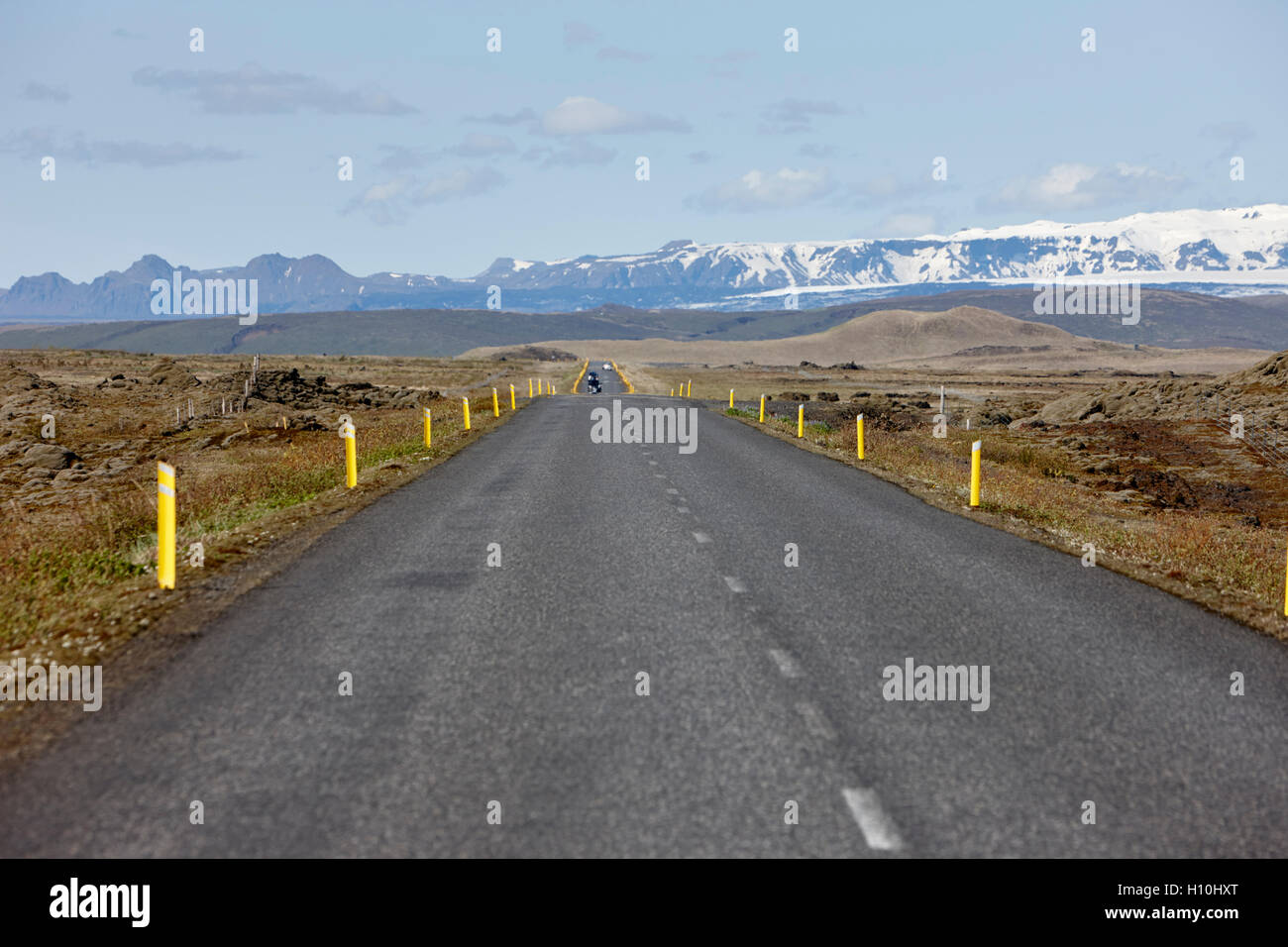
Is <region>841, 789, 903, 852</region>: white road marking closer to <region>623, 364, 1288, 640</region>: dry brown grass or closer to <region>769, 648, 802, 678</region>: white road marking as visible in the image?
<region>769, 648, 802, 678</region>: white road marking

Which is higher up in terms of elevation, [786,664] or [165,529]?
[165,529]

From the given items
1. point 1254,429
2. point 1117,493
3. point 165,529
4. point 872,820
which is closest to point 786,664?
point 872,820

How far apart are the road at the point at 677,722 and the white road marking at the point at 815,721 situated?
2 centimetres

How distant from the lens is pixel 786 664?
24.9ft

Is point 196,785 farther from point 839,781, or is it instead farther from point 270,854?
point 839,781

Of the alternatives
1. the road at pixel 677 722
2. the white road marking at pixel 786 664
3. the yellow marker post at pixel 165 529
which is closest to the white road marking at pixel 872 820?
the road at pixel 677 722

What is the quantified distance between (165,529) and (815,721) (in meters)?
6.88

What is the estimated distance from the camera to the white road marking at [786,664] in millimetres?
7359

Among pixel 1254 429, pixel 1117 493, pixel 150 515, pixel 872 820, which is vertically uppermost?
pixel 1254 429

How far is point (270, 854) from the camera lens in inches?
183

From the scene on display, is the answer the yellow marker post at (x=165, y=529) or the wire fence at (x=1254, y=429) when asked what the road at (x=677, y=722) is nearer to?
the yellow marker post at (x=165, y=529)

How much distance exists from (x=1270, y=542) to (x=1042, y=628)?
970 centimetres

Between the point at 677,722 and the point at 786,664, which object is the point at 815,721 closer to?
the point at 677,722
